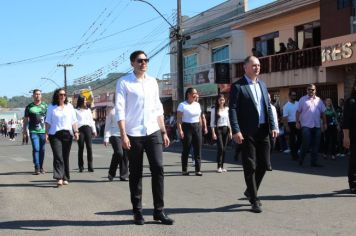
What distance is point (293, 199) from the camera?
8172 mm

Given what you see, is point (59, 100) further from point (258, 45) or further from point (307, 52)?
point (258, 45)

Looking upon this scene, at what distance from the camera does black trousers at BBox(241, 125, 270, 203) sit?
724 cm

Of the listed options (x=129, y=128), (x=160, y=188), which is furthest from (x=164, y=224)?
(x=129, y=128)

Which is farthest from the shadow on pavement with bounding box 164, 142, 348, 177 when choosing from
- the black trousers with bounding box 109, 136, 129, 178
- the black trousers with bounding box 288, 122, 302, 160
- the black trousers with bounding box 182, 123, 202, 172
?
the black trousers with bounding box 109, 136, 129, 178

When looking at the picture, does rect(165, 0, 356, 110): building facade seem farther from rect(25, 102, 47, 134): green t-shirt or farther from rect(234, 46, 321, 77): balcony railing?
rect(25, 102, 47, 134): green t-shirt

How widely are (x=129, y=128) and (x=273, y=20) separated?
71.7 feet

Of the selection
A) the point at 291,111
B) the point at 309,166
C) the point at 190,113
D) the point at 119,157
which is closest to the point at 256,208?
the point at 119,157

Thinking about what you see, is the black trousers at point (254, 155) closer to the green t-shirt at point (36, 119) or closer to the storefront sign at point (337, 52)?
the green t-shirt at point (36, 119)

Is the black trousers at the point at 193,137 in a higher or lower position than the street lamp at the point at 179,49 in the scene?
lower

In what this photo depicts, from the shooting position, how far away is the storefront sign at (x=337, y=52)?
798 inches

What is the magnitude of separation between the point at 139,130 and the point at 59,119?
4.23 meters

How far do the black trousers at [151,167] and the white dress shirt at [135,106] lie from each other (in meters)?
0.10

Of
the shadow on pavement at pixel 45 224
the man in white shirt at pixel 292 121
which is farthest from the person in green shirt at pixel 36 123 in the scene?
the man in white shirt at pixel 292 121

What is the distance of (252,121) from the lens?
7285 mm
